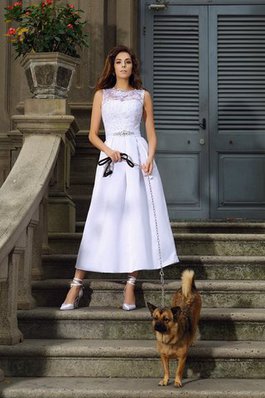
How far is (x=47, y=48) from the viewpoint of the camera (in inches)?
219

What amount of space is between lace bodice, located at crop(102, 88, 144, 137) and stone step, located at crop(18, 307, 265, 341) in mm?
1223

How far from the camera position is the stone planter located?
5457mm

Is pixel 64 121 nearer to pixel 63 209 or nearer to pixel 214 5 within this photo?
pixel 63 209

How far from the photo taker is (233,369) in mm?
3992

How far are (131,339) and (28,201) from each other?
3.46 ft

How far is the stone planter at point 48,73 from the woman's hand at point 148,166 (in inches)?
45.6

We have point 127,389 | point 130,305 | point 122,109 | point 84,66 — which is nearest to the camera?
point 127,389

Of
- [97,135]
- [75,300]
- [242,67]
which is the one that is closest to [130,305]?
[75,300]

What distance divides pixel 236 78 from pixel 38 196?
3.53 metres

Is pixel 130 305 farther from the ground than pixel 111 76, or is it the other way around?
pixel 111 76

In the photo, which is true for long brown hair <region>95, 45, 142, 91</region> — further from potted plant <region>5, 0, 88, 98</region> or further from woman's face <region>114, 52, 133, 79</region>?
potted plant <region>5, 0, 88, 98</region>

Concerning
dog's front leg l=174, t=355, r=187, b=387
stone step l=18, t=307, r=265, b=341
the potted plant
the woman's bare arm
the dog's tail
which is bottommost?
dog's front leg l=174, t=355, r=187, b=387

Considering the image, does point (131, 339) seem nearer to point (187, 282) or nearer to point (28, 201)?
point (187, 282)

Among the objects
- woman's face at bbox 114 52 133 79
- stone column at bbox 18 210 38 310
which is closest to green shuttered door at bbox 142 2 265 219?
woman's face at bbox 114 52 133 79
